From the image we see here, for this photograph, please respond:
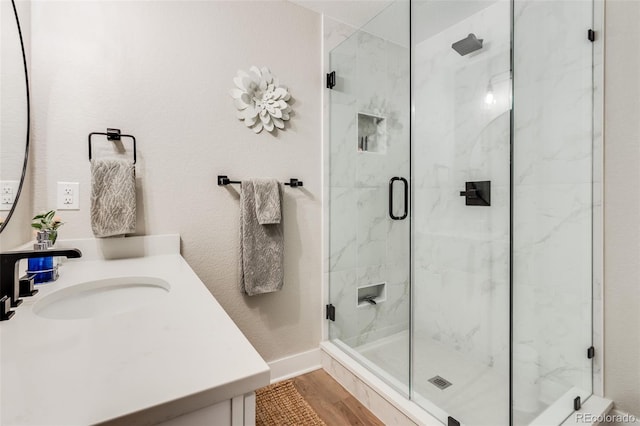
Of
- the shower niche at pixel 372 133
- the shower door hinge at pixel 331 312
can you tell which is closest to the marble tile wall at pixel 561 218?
the shower niche at pixel 372 133

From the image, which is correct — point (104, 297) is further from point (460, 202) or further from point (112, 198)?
point (460, 202)

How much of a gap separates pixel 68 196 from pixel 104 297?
577 mm

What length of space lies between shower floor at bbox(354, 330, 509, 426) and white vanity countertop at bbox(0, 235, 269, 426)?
49.6 inches

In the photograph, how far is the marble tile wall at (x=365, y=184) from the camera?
1752 mm

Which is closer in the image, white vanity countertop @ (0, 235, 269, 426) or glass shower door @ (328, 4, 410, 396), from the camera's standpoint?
white vanity countertop @ (0, 235, 269, 426)

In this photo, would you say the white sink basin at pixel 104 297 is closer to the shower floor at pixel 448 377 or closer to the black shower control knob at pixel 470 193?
the shower floor at pixel 448 377

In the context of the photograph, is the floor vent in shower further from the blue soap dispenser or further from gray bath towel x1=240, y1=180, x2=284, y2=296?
the blue soap dispenser

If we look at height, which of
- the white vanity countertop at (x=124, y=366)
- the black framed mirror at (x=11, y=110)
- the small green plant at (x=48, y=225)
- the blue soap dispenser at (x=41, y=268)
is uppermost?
the black framed mirror at (x=11, y=110)

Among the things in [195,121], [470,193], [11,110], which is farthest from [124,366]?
[470,193]

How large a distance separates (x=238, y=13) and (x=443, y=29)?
1.17 m

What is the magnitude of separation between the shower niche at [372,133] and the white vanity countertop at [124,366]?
56.6 inches

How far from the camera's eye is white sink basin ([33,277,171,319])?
3.03 ft

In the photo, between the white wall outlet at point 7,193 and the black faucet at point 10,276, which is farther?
the white wall outlet at point 7,193

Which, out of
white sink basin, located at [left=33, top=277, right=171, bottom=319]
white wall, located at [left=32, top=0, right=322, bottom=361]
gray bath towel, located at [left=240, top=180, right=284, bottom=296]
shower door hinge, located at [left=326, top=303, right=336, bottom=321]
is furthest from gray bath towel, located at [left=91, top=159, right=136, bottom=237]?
shower door hinge, located at [left=326, top=303, right=336, bottom=321]
